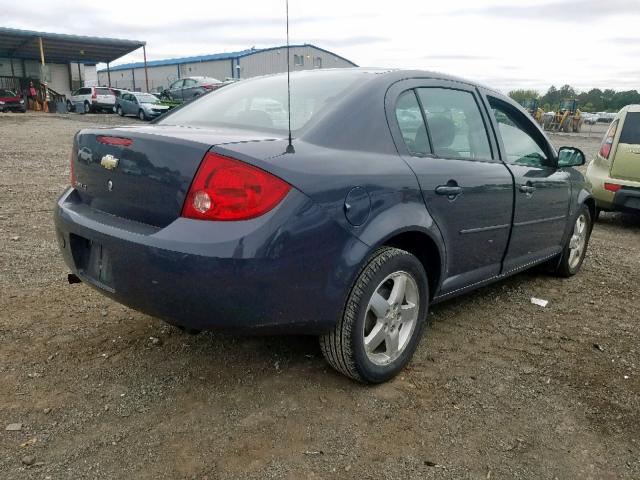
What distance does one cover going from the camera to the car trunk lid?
7.21 ft

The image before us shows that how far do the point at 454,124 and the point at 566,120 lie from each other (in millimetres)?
28644

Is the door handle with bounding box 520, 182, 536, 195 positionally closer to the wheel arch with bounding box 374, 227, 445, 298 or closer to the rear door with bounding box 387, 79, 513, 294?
the rear door with bounding box 387, 79, 513, 294

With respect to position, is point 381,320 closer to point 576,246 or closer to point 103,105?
point 576,246

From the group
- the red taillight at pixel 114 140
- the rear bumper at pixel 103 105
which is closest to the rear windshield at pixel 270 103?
the red taillight at pixel 114 140

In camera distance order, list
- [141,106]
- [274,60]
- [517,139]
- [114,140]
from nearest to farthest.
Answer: [114,140]
[517,139]
[141,106]
[274,60]

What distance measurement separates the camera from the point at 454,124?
3174 mm

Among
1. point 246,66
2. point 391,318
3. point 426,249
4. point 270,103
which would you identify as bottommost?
point 391,318

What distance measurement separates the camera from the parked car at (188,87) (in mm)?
24237

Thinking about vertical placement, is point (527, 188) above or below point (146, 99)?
below

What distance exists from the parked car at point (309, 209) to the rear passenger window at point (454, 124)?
11mm

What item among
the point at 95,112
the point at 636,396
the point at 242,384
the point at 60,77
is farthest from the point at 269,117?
the point at 60,77

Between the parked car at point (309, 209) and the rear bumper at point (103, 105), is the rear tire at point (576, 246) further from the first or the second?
the rear bumper at point (103, 105)

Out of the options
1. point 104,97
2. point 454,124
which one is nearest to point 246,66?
point 104,97

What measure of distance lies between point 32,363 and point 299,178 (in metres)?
1.81
